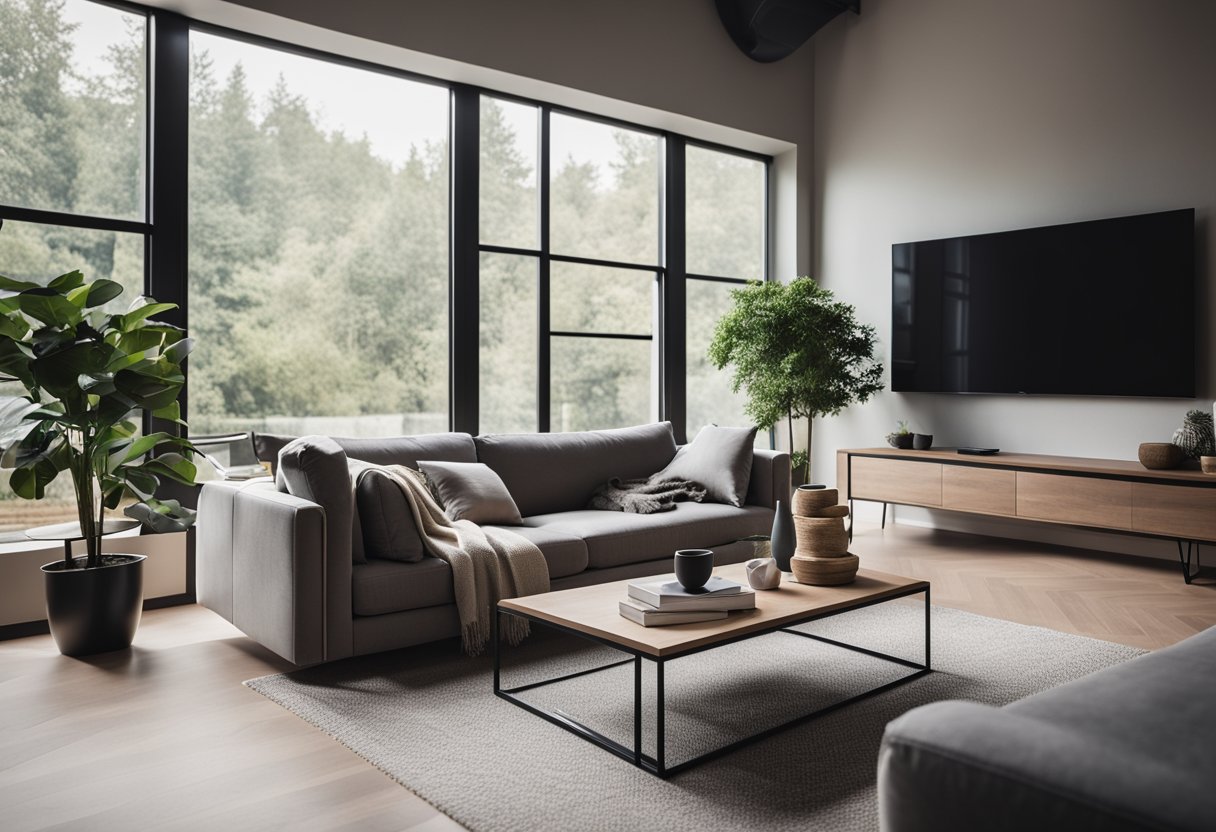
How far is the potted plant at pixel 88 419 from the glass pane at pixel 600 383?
2.36 metres

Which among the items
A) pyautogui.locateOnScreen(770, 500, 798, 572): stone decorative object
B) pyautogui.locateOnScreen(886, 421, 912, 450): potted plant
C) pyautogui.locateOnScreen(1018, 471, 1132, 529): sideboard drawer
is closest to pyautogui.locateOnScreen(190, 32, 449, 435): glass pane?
pyautogui.locateOnScreen(770, 500, 798, 572): stone decorative object

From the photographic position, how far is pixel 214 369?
13.3 ft

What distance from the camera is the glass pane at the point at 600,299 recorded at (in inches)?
208

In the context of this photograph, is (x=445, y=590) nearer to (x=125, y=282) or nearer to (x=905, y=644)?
(x=905, y=644)

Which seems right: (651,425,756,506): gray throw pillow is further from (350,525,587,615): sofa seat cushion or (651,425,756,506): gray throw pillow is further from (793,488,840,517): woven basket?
(350,525,587,615): sofa seat cushion

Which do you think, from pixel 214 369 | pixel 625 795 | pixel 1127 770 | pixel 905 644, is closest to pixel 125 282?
pixel 214 369

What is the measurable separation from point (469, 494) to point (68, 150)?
222 centimetres

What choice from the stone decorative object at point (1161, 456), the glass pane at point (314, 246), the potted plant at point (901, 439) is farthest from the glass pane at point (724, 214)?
the stone decorative object at point (1161, 456)

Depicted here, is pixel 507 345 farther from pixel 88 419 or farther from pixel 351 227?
pixel 88 419

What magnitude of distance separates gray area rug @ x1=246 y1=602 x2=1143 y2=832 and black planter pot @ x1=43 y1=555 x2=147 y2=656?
793mm

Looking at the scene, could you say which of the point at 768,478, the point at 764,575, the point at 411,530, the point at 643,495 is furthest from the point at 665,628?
the point at 768,478

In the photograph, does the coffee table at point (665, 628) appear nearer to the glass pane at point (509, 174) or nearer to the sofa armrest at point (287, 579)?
the sofa armrest at point (287, 579)

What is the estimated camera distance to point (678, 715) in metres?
2.49

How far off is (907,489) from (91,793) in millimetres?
4455
